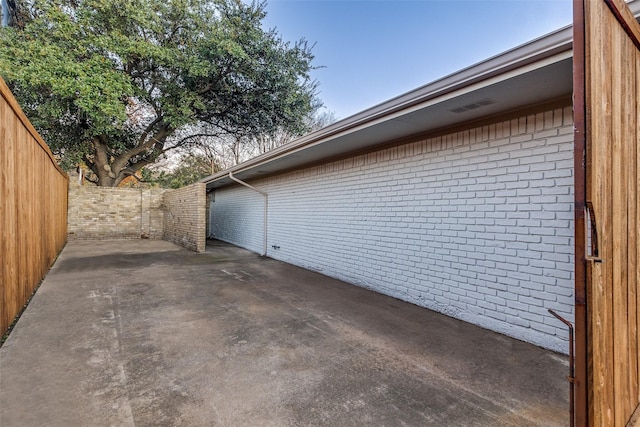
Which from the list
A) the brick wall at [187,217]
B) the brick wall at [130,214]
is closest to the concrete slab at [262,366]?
the brick wall at [187,217]

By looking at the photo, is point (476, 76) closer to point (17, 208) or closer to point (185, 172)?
point (17, 208)

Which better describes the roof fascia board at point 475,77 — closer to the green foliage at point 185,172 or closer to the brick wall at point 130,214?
the brick wall at point 130,214

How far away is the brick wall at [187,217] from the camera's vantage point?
8.80 metres

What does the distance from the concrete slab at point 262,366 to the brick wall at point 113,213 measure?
8.09 metres

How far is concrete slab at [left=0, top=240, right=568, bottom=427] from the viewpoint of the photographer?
1.84 metres

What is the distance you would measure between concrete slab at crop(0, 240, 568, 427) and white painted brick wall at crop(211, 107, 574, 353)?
14.8 inches

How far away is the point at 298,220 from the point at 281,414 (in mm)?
5510

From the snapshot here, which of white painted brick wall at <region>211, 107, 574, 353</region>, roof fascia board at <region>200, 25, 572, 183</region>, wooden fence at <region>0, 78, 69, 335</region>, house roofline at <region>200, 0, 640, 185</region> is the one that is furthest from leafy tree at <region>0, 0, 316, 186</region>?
roof fascia board at <region>200, 25, 572, 183</region>

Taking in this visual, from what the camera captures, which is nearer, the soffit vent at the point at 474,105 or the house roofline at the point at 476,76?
the house roofline at the point at 476,76

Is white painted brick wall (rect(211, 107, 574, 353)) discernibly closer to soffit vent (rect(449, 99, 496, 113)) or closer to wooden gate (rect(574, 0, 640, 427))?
soffit vent (rect(449, 99, 496, 113))

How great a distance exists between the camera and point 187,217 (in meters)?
9.71

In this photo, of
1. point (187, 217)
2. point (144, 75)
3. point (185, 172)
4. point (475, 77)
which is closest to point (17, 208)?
point (475, 77)

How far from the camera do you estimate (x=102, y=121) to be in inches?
355

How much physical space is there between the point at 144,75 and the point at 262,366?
1167 cm
